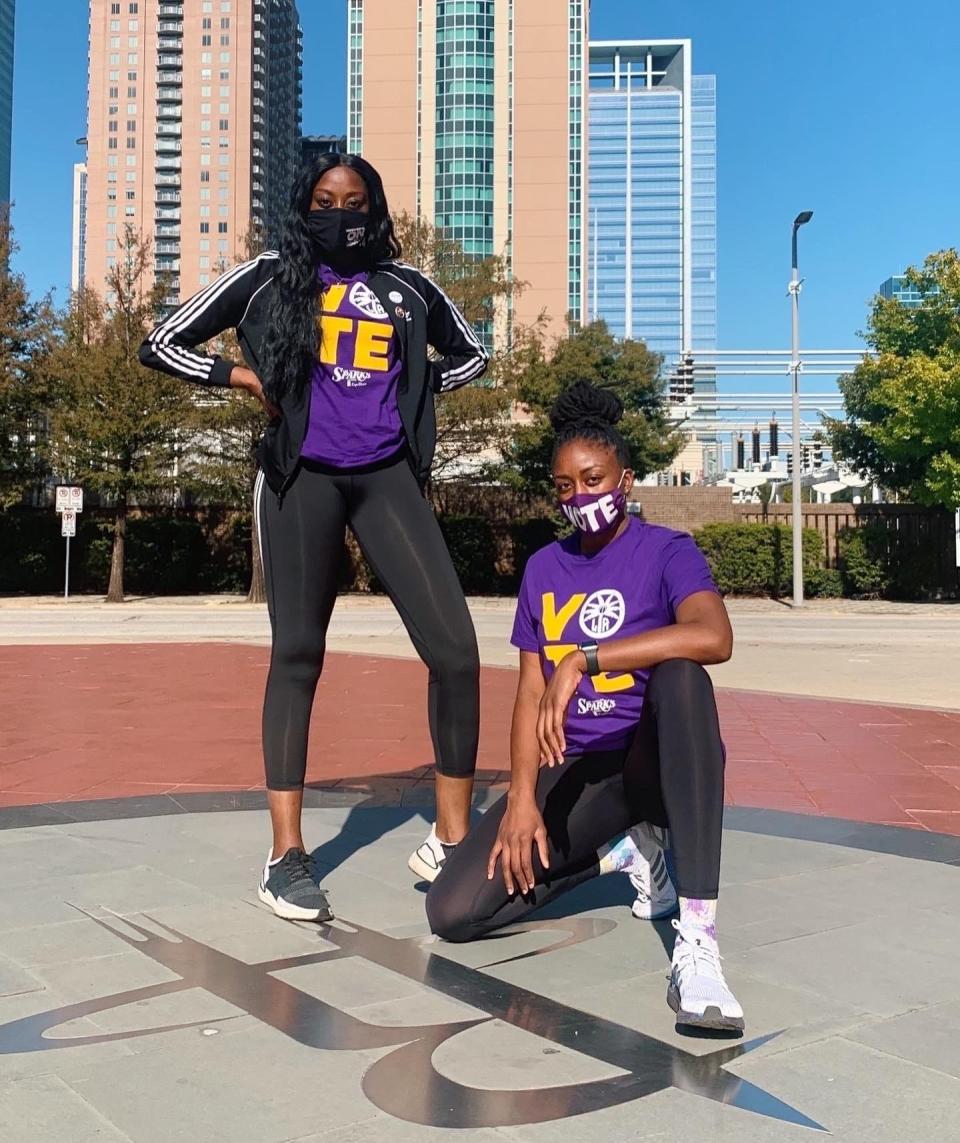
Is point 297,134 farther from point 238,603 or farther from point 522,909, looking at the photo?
point 522,909

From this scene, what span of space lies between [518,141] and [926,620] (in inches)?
3493

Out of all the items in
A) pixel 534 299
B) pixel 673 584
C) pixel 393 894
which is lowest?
pixel 393 894

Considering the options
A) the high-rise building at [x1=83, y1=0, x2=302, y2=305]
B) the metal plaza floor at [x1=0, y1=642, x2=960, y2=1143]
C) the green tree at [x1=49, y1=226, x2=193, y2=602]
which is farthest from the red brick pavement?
the high-rise building at [x1=83, y1=0, x2=302, y2=305]

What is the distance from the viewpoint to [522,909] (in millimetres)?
2912

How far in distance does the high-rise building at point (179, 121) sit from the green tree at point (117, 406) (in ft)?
409

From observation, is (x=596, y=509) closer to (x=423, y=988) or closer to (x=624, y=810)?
(x=624, y=810)

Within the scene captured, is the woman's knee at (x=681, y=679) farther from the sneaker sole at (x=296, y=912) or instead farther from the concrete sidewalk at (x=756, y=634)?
the concrete sidewalk at (x=756, y=634)

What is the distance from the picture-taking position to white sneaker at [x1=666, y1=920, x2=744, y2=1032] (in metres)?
2.28

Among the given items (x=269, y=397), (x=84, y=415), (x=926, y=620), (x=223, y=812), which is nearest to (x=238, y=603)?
(x=84, y=415)

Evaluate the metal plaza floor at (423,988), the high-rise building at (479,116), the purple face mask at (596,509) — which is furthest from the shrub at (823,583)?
the high-rise building at (479,116)

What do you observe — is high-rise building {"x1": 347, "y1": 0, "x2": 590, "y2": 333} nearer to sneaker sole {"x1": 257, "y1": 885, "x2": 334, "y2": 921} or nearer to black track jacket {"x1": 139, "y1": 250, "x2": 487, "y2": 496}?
black track jacket {"x1": 139, "y1": 250, "x2": 487, "y2": 496}

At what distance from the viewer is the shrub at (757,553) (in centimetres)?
2541

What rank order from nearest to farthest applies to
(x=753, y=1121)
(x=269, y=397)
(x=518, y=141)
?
(x=753, y=1121) → (x=269, y=397) → (x=518, y=141)

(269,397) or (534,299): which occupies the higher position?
(534,299)
